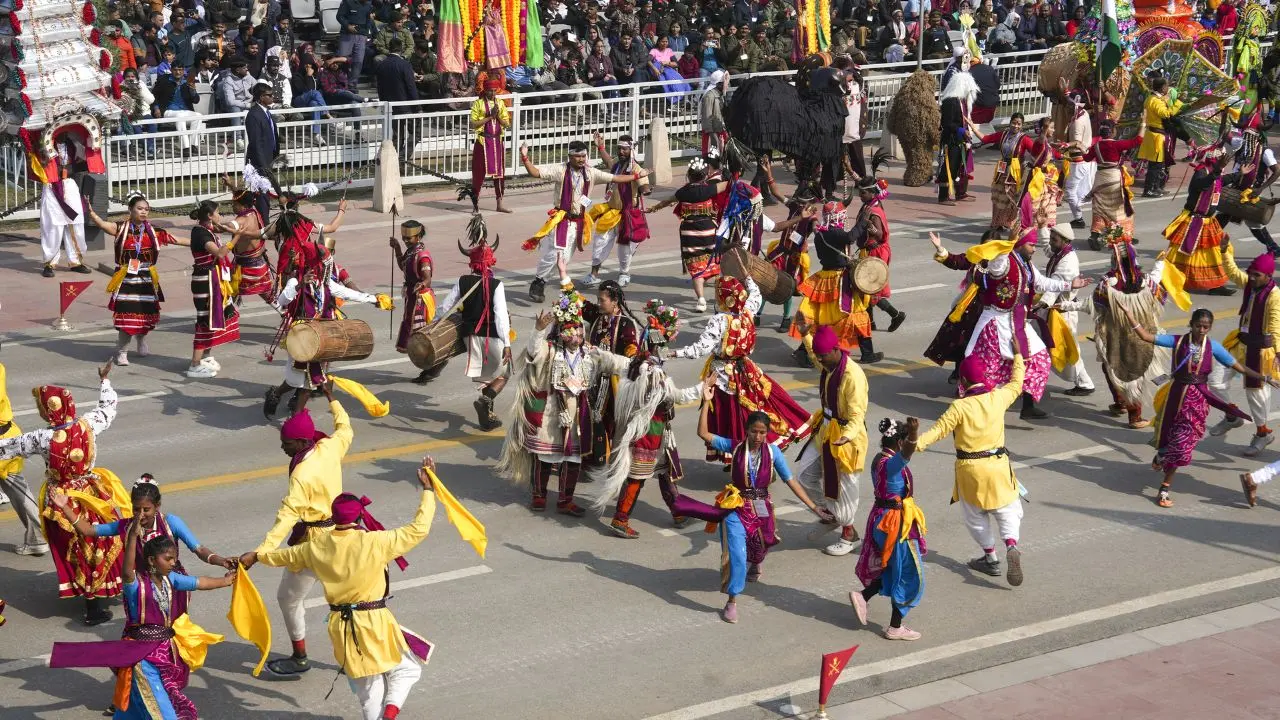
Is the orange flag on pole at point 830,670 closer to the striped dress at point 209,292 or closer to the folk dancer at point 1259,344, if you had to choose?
the folk dancer at point 1259,344

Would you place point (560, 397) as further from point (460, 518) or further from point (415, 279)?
point (460, 518)

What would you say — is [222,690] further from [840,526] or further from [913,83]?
[913,83]

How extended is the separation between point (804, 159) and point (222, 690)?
54.8ft

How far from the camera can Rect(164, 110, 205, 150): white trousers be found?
22.9 metres

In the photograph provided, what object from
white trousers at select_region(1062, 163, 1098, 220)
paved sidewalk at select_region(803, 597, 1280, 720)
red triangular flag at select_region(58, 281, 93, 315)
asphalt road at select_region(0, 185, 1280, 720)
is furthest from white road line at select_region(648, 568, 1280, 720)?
white trousers at select_region(1062, 163, 1098, 220)

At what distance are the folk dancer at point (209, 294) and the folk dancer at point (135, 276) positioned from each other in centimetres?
35

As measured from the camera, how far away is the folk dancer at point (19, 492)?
11.6 metres

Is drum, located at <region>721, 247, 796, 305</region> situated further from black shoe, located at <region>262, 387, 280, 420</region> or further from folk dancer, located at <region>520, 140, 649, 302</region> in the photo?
black shoe, located at <region>262, 387, 280, 420</region>

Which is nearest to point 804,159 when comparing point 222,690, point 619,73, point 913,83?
point 913,83

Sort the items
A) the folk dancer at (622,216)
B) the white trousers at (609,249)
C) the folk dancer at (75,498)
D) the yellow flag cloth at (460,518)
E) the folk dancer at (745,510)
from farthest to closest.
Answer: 1. the white trousers at (609,249)
2. the folk dancer at (622,216)
3. the folk dancer at (745,510)
4. the folk dancer at (75,498)
5. the yellow flag cloth at (460,518)

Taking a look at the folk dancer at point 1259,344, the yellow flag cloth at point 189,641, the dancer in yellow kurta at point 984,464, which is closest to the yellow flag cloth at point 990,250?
the folk dancer at point 1259,344

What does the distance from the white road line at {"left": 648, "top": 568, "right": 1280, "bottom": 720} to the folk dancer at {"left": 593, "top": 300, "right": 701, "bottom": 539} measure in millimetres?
2276

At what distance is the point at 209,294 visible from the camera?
1596 centimetres

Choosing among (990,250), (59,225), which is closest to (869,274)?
(990,250)
